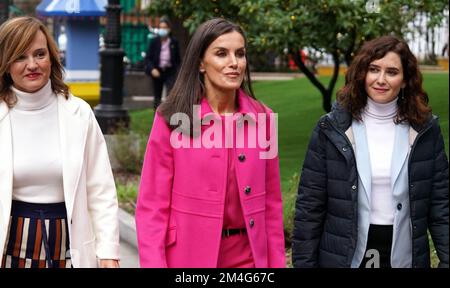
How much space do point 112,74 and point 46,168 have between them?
404 inches

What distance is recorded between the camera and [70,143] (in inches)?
197

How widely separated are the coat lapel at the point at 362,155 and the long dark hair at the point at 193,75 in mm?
817

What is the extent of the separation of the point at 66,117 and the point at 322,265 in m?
1.43

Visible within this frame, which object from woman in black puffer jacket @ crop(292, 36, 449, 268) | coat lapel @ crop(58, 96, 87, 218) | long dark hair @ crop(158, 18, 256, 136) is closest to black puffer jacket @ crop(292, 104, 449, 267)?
woman in black puffer jacket @ crop(292, 36, 449, 268)

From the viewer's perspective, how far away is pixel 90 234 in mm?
5016

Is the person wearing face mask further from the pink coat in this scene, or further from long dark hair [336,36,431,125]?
the pink coat

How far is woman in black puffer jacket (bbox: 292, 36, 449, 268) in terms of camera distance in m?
5.32

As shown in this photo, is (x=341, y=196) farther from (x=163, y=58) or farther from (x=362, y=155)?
(x=163, y=58)

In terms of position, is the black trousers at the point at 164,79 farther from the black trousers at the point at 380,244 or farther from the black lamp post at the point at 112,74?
the black trousers at the point at 380,244

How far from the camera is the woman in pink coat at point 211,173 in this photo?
484 cm

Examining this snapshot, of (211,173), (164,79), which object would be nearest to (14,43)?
(211,173)

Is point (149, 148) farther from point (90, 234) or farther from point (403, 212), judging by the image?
point (403, 212)
